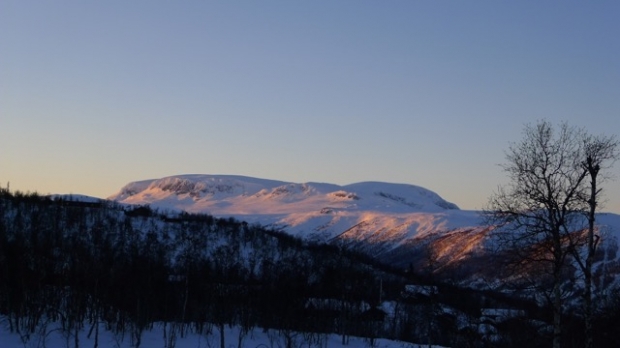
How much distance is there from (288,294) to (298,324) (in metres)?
8.47

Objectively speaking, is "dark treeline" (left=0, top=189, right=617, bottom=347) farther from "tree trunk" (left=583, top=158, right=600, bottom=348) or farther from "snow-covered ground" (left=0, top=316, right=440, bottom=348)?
"tree trunk" (left=583, top=158, right=600, bottom=348)

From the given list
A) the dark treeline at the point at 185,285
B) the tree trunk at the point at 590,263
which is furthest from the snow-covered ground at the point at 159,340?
the tree trunk at the point at 590,263

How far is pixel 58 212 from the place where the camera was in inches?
4171

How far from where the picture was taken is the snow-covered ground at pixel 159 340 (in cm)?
3431

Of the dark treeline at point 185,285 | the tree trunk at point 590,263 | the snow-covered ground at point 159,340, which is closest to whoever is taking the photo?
the tree trunk at point 590,263

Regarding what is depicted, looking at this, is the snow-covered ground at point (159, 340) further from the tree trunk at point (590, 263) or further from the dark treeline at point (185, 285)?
the tree trunk at point (590, 263)

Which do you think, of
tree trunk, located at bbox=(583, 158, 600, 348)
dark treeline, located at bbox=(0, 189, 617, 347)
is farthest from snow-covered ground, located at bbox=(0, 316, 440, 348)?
tree trunk, located at bbox=(583, 158, 600, 348)

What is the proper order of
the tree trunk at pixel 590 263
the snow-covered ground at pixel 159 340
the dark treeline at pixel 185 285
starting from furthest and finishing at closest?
the dark treeline at pixel 185 285
the snow-covered ground at pixel 159 340
the tree trunk at pixel 590 263

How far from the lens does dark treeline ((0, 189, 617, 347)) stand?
39312mm

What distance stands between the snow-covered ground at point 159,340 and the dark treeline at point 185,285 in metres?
0.45

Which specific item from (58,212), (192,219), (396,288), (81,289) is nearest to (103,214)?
(58,212)

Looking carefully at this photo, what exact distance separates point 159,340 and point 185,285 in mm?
14935

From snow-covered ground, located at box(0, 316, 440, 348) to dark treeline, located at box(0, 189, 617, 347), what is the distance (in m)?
0.45

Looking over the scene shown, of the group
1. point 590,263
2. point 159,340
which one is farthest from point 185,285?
point 590,263
